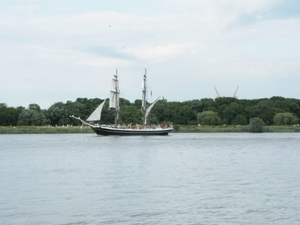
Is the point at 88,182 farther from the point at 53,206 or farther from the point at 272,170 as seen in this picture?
the point at 272,170

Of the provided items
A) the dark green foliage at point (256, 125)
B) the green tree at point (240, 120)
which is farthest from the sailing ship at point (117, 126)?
the green tree at point (240, 120)

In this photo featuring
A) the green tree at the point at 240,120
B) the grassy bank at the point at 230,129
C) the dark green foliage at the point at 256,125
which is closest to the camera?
the dark green foliage at the point at 256,125

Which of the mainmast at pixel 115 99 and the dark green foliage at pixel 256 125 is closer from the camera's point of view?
the mainmast at pixel 115 99

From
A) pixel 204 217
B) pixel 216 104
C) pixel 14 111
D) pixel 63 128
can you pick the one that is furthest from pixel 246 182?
pixel 216 104

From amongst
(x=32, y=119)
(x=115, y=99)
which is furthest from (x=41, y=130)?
(x=115, y=99)

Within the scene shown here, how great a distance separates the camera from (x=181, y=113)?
139 metres

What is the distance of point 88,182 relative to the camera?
92.3 ft

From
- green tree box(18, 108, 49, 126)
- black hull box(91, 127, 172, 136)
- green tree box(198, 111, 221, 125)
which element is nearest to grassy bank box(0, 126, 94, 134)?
green tree box(18, 108, 49, 126)

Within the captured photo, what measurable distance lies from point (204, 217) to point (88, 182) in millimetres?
10131

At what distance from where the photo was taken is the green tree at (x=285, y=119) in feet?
421

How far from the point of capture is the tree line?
403ft

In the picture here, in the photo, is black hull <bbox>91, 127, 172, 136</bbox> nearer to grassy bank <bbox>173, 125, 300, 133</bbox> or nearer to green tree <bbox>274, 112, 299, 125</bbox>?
grassy bank <bbox>173, 125, 300, 133</bbox>

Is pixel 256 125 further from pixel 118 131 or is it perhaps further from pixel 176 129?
pixel 118 131

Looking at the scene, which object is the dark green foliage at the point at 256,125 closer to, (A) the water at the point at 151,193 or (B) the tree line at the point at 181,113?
(B) the tree line at the point at 181,113
